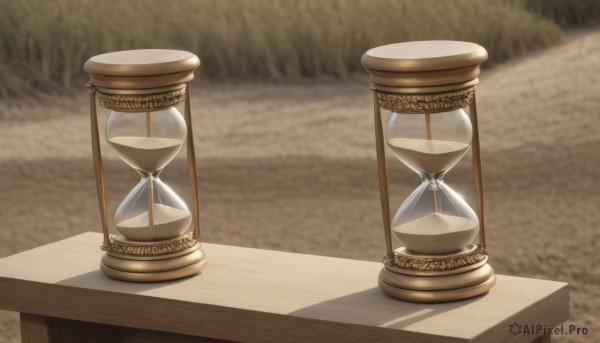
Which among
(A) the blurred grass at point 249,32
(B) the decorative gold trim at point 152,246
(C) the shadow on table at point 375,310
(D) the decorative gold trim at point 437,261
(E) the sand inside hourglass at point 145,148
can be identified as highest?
(E) the sand inside hourglass at point 145,148

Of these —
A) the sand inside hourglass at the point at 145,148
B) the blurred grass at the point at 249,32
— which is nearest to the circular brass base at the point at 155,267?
the sand inside hourglass at the point at 145,148

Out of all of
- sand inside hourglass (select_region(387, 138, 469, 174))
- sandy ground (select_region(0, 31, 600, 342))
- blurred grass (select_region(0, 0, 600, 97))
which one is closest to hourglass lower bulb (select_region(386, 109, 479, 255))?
sand inside hourglass (select_region(387, 138, 469, 174))

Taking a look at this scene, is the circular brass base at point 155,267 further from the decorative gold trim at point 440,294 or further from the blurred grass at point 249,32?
the blurred grass at point 249,32

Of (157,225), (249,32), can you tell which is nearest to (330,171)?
(249,32)

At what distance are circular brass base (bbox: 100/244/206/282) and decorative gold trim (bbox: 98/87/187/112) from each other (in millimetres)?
249

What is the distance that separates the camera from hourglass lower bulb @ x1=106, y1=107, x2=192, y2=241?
75.0 inches

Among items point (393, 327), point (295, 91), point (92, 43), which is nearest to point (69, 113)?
point (92, 43)

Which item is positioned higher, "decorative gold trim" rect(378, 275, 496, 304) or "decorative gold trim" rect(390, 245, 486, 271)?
"decorative gold trim" rect(390, 245, 486, 271)

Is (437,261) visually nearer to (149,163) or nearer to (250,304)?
(250,304)

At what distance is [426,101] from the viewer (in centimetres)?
167

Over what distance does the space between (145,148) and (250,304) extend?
0.32m

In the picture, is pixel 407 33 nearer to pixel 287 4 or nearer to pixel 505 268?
pixel 287 4

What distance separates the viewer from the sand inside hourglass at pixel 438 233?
1.73 meters

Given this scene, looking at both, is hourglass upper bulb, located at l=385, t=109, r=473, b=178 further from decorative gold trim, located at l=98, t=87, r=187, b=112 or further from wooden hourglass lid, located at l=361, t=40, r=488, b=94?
decorative gold trim, located at l=98, t=87, r=187, b=112
